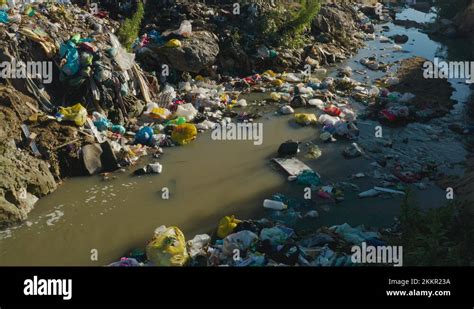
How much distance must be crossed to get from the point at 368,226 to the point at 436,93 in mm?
6256

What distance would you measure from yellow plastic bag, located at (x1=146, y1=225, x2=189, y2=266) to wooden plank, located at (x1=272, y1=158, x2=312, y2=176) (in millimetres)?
2480

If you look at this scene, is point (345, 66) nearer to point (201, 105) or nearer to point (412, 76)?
point (412, 76)

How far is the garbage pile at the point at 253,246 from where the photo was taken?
4770mm

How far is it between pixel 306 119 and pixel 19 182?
5.37 m

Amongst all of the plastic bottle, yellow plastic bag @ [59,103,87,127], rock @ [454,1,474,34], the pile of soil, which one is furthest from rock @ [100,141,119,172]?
rock @ [454,1,474,34]

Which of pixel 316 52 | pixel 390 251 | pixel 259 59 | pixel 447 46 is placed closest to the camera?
pixel 390 251

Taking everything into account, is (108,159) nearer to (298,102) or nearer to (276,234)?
(276,234)

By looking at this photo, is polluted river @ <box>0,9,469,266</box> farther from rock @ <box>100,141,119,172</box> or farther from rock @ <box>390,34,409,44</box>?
rock @ <box>390,34,409,44</box>

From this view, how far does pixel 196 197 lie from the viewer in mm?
6469

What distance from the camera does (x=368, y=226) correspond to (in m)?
5.84

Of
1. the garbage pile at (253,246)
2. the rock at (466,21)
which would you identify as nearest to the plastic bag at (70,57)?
the garbage pile at (253,246)

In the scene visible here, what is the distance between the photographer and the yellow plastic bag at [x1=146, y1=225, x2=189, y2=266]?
4.91 metres

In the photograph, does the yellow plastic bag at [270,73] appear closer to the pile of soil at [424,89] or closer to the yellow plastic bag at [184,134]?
the pile of soil at [424,89]
